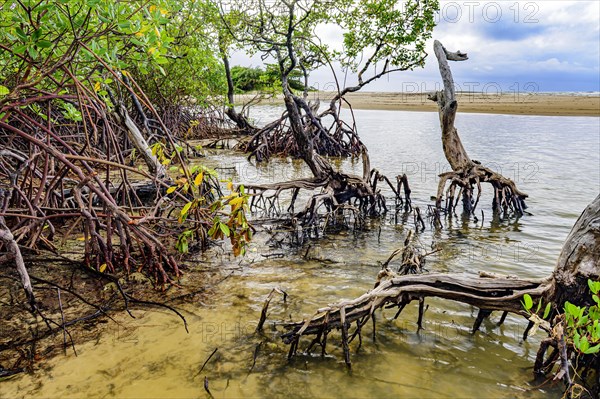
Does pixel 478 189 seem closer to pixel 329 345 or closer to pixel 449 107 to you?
pixel 449 107

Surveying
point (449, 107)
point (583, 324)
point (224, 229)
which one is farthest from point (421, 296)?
point (449, 107)

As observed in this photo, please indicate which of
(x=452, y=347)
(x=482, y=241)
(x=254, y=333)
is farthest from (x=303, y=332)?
(x=482, y=241)

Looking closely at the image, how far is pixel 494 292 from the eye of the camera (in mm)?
2506

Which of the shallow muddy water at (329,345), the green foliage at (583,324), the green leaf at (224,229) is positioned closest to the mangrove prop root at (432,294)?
the shallow muddy water at (329,345)

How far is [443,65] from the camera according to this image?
5992 mm

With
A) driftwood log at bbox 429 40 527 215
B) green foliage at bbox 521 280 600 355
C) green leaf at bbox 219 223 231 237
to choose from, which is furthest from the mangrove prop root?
driftwood log at bbox 429 40 527 215

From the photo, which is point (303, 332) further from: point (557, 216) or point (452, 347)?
point (557, 216)

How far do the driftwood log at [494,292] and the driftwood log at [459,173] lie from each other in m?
3.36

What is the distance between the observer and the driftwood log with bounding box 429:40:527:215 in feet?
19.2

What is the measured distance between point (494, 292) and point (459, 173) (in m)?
3.72

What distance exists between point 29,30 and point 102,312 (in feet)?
5.82

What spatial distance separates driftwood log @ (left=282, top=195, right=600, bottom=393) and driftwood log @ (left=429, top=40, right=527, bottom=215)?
132 inches

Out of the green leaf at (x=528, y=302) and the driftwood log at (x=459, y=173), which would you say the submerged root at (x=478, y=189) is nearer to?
the driftwood log at (x=459, y=173)

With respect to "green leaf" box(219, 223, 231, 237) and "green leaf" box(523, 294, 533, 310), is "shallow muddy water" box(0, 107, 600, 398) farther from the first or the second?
"green leaf" box(219, 223, 231, 237)
